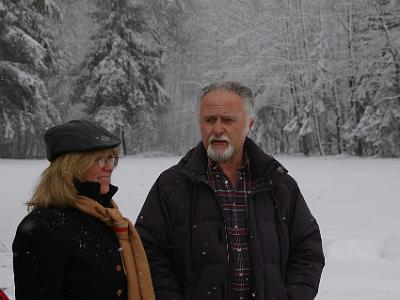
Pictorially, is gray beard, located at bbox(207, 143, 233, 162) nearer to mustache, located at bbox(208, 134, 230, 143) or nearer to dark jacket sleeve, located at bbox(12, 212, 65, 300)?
mustache, located at bbox(208, 134, 230, 143)

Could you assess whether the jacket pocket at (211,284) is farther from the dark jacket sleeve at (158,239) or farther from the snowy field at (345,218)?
the snowy field at (345,218)

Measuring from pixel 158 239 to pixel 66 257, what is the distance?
66 cm

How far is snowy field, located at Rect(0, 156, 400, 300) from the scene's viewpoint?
5570 millimetres

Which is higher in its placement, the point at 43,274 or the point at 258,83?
the point at 258,83

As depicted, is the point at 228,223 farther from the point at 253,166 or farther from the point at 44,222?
the point at 44,222

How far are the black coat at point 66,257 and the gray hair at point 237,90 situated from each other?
2.91ft

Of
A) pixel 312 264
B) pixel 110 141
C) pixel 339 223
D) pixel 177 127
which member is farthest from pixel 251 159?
pixel 177 127

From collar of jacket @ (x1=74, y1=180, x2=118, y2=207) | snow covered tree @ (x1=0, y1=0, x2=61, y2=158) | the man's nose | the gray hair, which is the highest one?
snow covered tree @ (x1=0, y1=0, x2=61, y2=158)

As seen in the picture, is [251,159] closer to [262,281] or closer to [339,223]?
[262,281]

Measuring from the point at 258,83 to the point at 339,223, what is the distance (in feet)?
80.6

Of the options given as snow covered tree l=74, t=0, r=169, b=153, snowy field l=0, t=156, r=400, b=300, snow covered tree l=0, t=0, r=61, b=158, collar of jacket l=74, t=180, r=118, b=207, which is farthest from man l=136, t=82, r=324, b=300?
snow covered tree l=74, t=0, r=169, b=153

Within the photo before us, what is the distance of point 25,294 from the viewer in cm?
218

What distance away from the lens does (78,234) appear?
233 centimetres

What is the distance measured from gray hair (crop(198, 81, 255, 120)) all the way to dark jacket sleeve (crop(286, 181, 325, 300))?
50 cm
